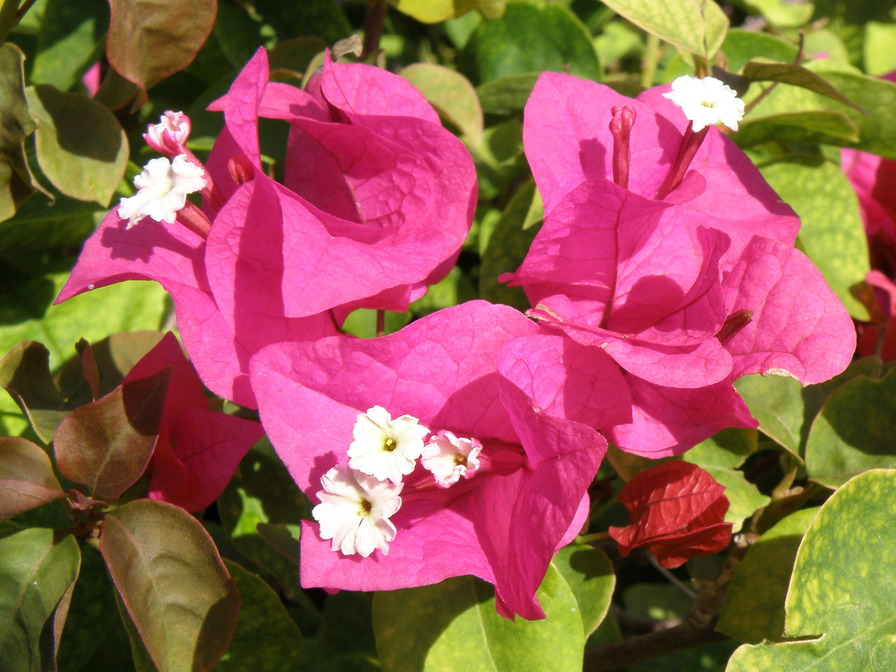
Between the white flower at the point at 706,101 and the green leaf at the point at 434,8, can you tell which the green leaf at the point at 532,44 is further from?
the white flower at the point at 706,101

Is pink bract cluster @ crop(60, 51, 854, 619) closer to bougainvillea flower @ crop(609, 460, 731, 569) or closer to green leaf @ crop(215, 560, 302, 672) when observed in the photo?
bougainvillea flower @ crop(609, 460, 731, 569)

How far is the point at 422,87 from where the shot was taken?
2.51 ft

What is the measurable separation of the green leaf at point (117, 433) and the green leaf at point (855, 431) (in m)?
0.47

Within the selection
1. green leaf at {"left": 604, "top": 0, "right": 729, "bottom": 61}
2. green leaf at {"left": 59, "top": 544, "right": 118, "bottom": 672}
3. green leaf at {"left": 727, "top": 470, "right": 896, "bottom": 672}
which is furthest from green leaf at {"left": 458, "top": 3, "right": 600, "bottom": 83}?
green leaf at {"left": 59, "top": 544, "right": 118, "bottom": 672}

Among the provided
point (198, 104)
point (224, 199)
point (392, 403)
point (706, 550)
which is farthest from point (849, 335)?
point (198, 104)

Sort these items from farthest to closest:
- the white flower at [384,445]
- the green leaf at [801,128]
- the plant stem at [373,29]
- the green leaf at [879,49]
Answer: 1. the green leaf at [879,49]
2. the plant stem at [373,29]
3. the green leaf at [801,128]
4. the white flower at [384,445]

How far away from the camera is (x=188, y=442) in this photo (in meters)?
0.61

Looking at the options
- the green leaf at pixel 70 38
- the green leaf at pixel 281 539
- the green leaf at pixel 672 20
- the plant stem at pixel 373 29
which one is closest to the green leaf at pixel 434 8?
the plant stem at pixel 373 29

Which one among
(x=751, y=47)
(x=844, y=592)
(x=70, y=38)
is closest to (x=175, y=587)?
(x=844, y=592)

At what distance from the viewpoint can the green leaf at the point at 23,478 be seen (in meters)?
0.53

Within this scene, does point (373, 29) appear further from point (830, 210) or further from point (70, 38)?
point (830, 210)

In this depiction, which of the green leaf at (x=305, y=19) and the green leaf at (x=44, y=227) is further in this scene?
the green leaf at (x=305, y=19)

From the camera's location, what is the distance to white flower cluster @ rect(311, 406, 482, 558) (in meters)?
0.47

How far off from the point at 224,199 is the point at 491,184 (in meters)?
0.37
